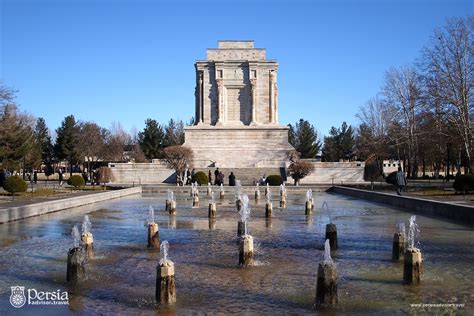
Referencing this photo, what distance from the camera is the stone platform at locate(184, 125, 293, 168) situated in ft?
175

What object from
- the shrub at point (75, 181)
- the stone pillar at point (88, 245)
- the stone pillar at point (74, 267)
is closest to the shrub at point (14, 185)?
the shrub at point (75, 181)

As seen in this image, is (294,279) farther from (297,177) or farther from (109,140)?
(109,140)

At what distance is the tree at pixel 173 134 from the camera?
8057 cm

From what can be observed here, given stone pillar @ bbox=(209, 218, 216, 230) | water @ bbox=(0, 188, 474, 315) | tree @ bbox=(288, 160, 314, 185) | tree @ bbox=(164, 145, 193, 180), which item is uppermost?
tree @ bbox=(164, 145, 193, 180)

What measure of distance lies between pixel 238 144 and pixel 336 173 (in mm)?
11065

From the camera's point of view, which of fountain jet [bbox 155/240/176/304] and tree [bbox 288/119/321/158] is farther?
tree [bbox 288/119/321/158]

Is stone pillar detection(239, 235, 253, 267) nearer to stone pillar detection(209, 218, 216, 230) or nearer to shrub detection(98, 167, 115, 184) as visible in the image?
stone pillar detection(209, 218, 216, 230)

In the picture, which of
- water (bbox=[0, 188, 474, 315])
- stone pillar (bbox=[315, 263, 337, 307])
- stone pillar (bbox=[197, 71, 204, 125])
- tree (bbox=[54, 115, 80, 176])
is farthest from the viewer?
tree (bbox=[54, 115, 80, 176])

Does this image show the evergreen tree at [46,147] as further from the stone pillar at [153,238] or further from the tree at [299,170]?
the stone pillar at [153,238]

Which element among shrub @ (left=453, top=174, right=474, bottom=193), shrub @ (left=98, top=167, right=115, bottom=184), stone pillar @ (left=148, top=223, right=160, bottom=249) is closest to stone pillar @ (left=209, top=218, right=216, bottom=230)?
stone pillar @ (left=148, top=223, right=160, bottom=249)

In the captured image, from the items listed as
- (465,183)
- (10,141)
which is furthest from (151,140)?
(465,183)

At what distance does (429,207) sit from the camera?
18656mm

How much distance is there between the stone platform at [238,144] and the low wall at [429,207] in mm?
26186

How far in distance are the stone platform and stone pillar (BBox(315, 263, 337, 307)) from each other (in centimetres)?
→ 4531
